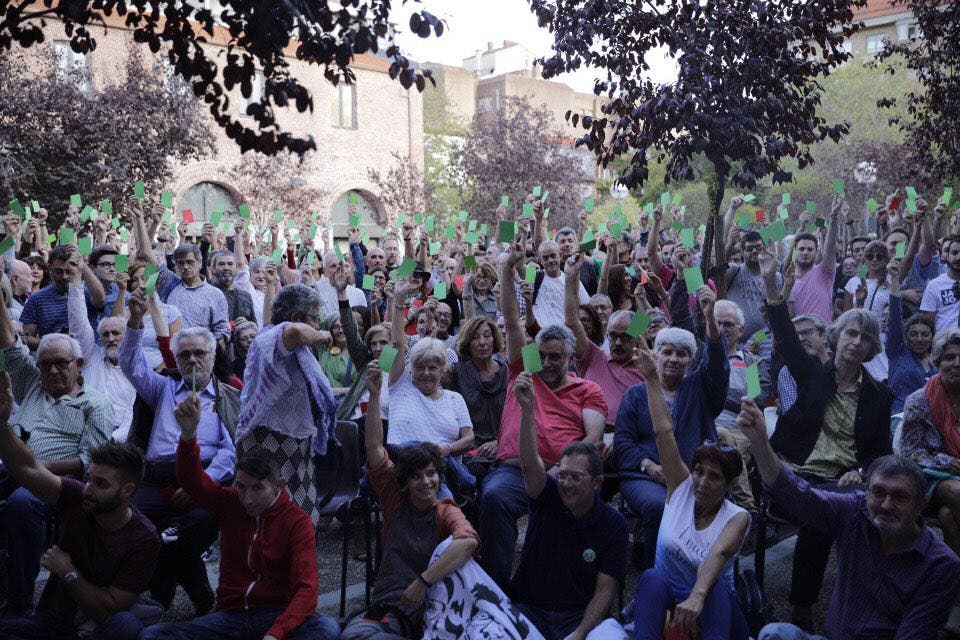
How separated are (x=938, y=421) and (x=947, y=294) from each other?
2.64m

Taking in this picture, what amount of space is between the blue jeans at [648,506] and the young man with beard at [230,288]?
432 cm

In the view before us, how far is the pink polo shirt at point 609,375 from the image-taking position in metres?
6.09

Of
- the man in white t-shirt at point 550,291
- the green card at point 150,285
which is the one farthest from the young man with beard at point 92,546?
the man in white t-shirt at point 550,291

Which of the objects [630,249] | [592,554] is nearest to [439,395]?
[592,554]

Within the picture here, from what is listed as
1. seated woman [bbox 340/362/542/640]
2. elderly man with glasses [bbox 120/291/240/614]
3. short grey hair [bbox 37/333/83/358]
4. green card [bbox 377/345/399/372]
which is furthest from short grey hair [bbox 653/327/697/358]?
short grey hair [bbox 37/333/83/358]

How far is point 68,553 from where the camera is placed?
14.0 ft

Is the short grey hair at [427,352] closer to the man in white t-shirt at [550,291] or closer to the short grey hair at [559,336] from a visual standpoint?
the short grey hair at [559,336]

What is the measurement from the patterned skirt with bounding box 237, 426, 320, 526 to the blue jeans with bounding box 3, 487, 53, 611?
110 centimetres

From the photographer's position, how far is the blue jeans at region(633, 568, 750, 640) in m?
3.87

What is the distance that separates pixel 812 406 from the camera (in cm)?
519

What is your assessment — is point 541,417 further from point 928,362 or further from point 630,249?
point 630,249

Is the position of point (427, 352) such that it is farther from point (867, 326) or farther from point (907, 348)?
point (907, 348)

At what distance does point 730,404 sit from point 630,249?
12.2ft

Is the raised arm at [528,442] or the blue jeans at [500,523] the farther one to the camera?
the blue jeans at [500,523]
